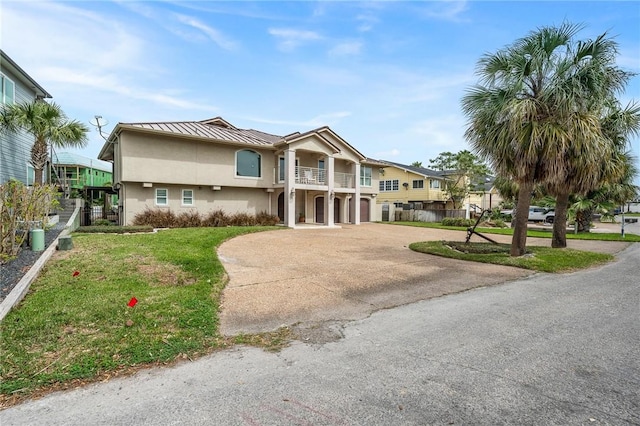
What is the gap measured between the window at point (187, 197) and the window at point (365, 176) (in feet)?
47.6

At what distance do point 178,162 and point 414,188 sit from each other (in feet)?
87.5

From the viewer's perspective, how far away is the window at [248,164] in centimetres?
2217

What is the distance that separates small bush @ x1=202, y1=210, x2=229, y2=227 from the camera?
20.6 meters

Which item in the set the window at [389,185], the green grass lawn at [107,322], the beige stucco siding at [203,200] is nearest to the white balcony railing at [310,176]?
the beige stucco siding at [203,200]

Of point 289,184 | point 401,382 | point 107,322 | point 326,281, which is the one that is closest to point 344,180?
point 289,184

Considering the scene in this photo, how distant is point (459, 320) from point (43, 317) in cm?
611

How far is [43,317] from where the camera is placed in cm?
488

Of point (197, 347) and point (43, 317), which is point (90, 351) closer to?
point (197, 347)

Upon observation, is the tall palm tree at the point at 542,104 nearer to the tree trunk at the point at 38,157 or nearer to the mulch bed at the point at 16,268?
the mulch bed at the point at 16,268

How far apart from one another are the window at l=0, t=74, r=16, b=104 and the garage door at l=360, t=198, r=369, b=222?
2380 centimetres

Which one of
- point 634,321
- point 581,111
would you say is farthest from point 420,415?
point 581,111

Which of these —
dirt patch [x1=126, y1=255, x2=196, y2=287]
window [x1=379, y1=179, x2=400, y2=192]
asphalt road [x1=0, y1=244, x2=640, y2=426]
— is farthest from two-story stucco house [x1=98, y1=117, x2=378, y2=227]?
asphalt road [x1=0, y1=244, x2=640, y2=426]

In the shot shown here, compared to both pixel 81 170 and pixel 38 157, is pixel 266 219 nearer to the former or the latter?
pixel 38 157

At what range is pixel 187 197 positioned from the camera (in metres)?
20.8
